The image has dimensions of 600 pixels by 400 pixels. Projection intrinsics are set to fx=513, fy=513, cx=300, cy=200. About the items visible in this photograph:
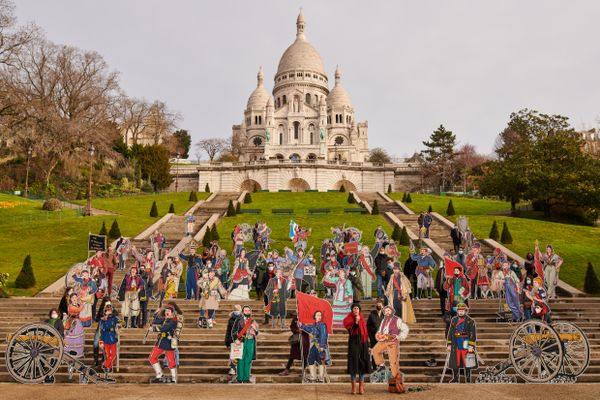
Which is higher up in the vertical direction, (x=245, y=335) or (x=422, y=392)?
(x=245, y=335)

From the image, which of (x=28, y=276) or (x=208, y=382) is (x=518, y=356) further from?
(x=28, y=276)

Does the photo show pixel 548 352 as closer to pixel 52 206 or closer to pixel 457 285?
pixel 457 285

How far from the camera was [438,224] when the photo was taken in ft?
107

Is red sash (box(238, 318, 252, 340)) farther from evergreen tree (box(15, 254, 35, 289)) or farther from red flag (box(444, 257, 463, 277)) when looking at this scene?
evergreen tree (box(15, 254, 35, 289))

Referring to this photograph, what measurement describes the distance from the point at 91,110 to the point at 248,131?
5675 cm

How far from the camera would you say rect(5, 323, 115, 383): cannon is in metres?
10.1

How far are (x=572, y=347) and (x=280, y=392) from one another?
5.86 meters

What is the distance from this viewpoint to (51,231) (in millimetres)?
30297

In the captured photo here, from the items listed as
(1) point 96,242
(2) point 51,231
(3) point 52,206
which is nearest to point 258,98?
(3) point 52,206

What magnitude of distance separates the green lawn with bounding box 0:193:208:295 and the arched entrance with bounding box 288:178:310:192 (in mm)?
23128

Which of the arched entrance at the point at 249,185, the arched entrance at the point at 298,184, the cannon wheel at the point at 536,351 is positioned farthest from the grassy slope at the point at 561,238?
the arched entrance at the point at 249,185

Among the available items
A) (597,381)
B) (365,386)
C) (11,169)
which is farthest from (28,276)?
(11,169)

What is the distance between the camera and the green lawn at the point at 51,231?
2303cm

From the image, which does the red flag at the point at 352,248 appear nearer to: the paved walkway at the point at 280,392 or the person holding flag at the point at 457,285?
the person holding flag at the point at 457,285
